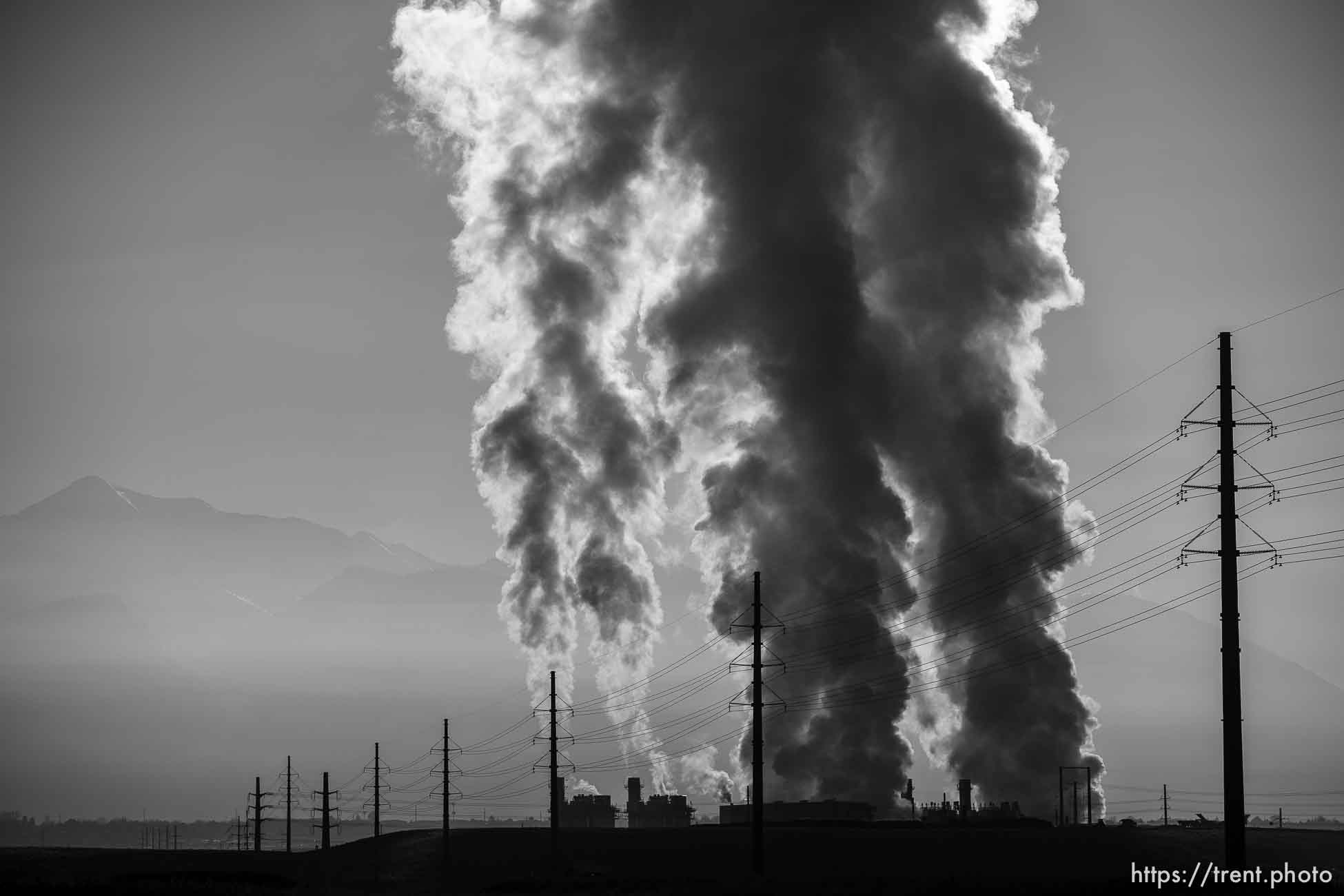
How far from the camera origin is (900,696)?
97438 millimetres

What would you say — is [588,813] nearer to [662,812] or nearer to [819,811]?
[662,812]

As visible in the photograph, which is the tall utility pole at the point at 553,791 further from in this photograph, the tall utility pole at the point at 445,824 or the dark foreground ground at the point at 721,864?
the tall utility pole at the point at 445,824

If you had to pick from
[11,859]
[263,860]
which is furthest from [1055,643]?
[11,859]

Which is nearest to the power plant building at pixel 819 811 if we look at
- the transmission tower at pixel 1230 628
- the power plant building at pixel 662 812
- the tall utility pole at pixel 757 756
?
the power plant building at pixel 662 812

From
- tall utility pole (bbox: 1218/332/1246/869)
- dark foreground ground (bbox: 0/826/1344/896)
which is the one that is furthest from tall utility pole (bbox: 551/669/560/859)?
tall utility pole (bbox: 1218/332/1246/869)

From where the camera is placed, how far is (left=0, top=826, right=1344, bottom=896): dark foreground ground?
53719 mm

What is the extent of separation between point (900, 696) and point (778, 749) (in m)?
9.43

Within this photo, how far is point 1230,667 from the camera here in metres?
37.8

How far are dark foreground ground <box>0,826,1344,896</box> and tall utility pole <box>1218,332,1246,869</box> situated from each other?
8.66ft

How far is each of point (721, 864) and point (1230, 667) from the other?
112 ft

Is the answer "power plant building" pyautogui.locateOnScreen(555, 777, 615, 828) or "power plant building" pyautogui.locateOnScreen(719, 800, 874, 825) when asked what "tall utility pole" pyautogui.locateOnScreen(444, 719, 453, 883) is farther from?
"power plant building" pyautogui.locateOnScreen(555, 777, 615, 828)

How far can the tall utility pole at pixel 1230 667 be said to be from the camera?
37.5m

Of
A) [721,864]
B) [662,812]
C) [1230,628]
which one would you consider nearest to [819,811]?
[662,812]

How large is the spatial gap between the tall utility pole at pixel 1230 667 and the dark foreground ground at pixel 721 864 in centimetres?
264
